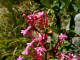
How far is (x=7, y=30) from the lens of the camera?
2.85 metres

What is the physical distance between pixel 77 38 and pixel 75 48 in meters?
0.14

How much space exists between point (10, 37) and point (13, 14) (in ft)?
1.12

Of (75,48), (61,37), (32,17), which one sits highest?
(32,17)

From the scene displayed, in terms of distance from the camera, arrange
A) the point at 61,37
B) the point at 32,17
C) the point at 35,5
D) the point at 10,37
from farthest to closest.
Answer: the point at 35,5 → the point at 10,37 → the point at 61,37 → the point at 32,17

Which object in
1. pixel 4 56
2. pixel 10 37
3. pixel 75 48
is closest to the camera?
pixel 75 48

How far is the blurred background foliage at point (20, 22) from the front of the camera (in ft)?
6.66

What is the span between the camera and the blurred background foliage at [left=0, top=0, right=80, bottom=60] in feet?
6.66

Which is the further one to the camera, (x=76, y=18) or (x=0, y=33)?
(x=0, y=33)

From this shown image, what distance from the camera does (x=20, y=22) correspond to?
287cm

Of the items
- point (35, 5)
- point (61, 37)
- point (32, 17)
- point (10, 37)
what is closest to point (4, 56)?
point (10, 37)

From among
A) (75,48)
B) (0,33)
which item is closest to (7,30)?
(0,33)

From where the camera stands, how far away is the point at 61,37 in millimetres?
1221

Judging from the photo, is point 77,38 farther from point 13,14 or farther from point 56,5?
point 13,14

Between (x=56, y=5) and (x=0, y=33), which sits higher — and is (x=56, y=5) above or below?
above
